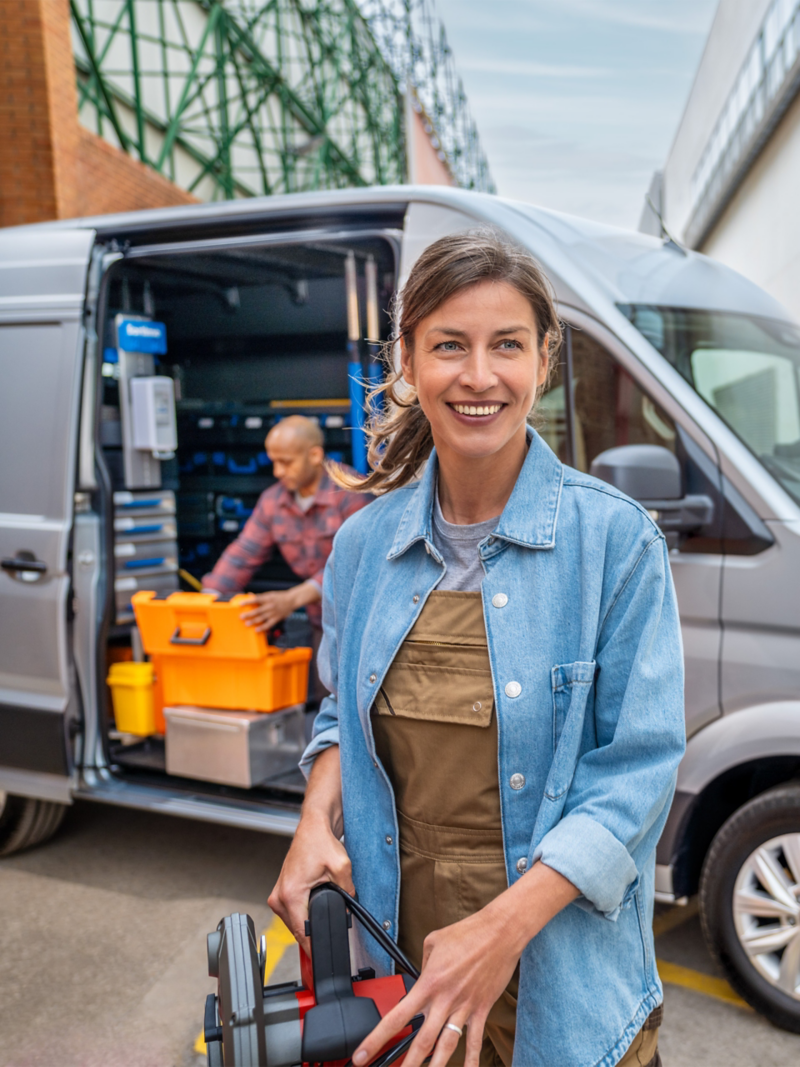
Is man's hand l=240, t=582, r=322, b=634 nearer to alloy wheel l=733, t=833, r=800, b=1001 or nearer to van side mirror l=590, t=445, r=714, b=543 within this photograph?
van side mirror l=590, t=445, r=714, b=543

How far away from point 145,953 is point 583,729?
8.72ft

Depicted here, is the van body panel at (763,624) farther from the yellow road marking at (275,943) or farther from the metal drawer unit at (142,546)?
the metal drawer unit at (142,546)

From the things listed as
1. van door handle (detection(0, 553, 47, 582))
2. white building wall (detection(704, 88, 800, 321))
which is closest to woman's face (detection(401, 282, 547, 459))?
van door handle (detection(0, 553, 47, 582))

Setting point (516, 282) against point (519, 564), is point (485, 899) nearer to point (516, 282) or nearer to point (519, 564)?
point (519, 564)

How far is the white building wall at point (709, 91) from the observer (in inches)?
586

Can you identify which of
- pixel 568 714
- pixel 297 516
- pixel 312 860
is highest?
pixel 297 516

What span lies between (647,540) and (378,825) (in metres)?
0.59

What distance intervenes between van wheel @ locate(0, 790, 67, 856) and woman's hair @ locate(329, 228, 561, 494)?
3.12m

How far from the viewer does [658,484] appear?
2.57m

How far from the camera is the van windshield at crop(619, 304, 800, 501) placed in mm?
2783

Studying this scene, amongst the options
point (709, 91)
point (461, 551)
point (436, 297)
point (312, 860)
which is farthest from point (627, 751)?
point (709, 91)

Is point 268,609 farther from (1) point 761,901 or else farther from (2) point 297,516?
(1) point 761,901

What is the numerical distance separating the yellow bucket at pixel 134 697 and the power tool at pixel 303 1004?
3.10 meters

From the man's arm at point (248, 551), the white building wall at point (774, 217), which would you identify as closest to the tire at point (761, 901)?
the man's arm at point (248, 551)
